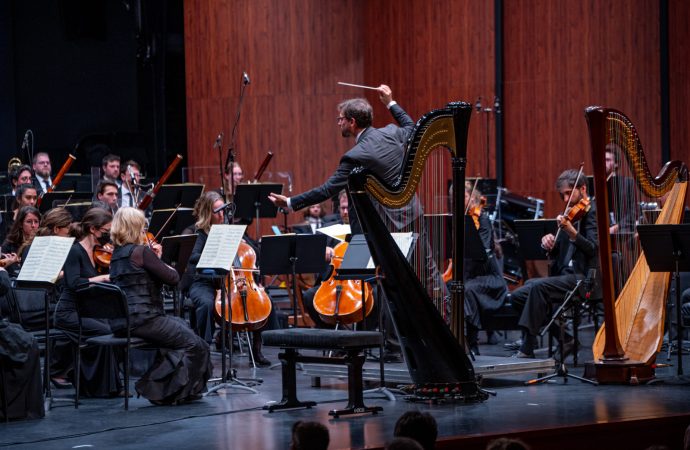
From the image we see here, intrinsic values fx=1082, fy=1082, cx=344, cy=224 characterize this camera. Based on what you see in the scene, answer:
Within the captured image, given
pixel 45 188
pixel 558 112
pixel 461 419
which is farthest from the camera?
pixel 558 112

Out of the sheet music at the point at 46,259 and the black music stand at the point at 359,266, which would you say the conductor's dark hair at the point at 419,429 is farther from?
the sheet music at the point at 46,259

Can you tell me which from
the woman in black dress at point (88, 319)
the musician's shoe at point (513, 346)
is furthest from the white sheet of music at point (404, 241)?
the musician's shoe at point (513, 346)

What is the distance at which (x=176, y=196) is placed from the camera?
8.90 m

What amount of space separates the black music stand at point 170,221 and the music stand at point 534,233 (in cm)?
250

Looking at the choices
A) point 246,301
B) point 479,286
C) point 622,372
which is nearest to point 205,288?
point 246,301

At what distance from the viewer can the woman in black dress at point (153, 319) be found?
6.18 m

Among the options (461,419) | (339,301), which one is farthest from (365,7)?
(461,419)

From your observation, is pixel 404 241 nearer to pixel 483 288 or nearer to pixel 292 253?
pixel 292 253

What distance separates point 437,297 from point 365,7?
290 inches

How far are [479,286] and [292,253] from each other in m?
1.63

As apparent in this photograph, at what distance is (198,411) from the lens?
5.98 meters

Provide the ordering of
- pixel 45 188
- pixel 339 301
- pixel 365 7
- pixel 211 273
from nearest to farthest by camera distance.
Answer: pixel 211 273
pixel 339 301
pixel 45 188
pixel 365 7

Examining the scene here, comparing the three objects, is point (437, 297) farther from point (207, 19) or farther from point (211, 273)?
point (207, 19)

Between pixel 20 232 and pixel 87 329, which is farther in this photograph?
pixel 20 232
